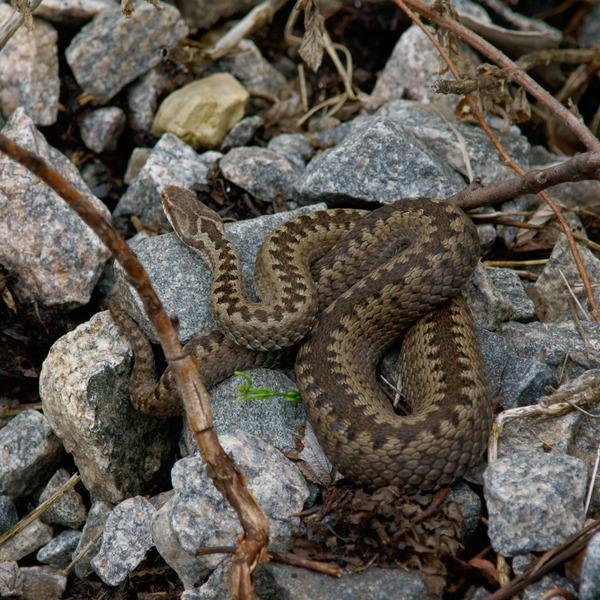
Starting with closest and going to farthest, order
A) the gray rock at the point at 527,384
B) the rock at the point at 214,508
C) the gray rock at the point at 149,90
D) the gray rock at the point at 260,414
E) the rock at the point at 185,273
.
→ the rock at the point at 214,508 → the gray rock at the point at 527,384 → the gray rock at the point at 260,414 → the rock at the point at 185,273 → the gray rock at the point at 149,90

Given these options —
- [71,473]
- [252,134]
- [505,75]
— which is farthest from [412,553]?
[252,134]

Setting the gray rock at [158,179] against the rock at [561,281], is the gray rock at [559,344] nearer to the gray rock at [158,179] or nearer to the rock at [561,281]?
the rock at [561,281]

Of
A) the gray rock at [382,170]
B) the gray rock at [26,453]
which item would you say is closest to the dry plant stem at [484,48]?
the gray rock at [382,170]

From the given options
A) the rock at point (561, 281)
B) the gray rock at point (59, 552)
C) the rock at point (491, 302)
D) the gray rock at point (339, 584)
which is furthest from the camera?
the rock at point (561, 281)

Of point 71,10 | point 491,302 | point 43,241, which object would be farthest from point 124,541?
point 71,10

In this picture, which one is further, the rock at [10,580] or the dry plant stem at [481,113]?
the dry plant stem at [481,113]
